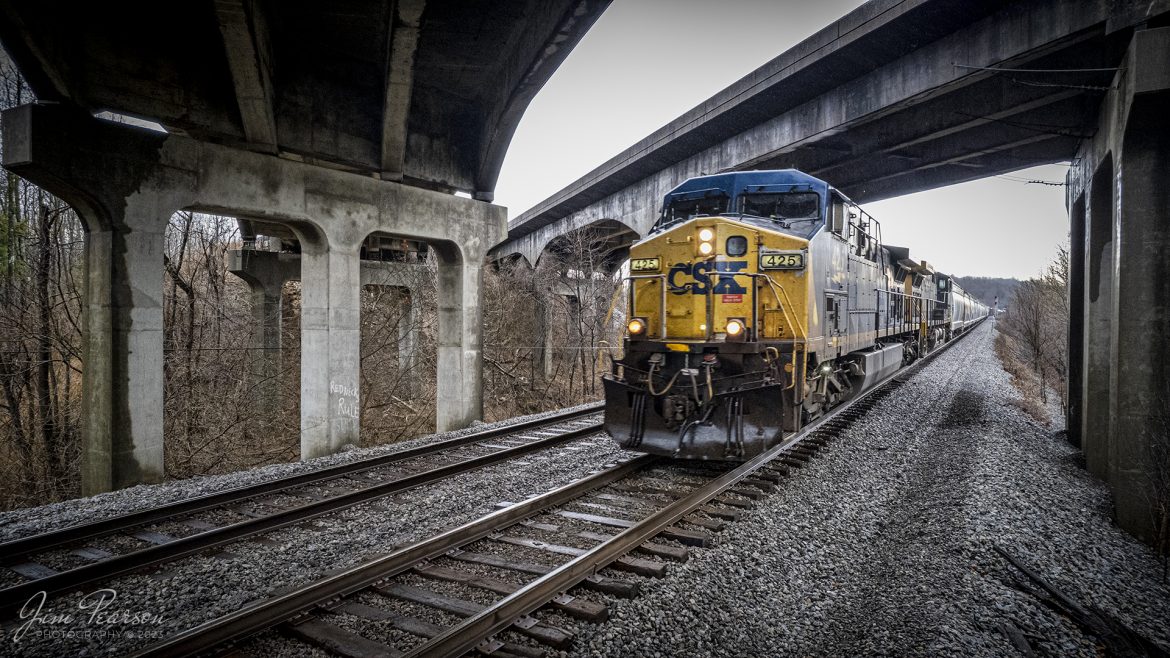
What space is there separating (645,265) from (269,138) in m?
5.78

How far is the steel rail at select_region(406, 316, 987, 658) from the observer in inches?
121

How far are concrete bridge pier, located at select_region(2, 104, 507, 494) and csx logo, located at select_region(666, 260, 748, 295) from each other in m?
5.35

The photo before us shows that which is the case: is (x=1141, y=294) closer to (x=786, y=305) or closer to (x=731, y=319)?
(x=786, y=305)

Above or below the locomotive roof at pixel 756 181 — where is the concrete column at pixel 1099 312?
below

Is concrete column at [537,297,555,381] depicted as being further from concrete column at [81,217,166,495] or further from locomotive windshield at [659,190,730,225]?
concrete column at [81,217,166,495]

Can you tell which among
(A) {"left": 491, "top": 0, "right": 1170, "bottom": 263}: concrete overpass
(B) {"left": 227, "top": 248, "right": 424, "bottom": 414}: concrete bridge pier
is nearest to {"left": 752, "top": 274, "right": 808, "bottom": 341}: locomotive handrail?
(A) {"left": 491, "top": 0, "right": 1170, "bottom": 263}: concrete overpass

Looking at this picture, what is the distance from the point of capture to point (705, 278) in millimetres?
7059

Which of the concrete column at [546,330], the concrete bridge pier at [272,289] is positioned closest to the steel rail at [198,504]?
the concrete bridge pier at [272,289]

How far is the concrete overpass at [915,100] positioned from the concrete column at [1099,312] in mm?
1252

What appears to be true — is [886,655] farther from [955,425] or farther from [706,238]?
[955,425]

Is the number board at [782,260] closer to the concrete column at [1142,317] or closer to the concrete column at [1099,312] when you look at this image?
the concrete column at [1142,317]

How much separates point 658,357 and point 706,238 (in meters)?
1.55

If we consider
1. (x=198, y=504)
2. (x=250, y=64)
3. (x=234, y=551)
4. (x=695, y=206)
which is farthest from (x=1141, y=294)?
(x=250, y=64)

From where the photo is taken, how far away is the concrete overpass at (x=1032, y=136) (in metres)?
5.45
